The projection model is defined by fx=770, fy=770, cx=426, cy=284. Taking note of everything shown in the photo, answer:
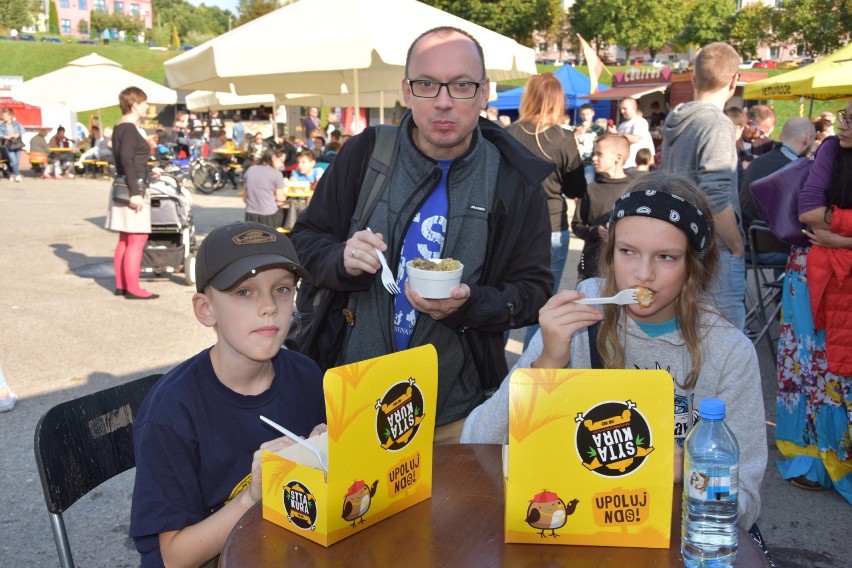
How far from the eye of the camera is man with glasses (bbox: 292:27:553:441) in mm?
2527

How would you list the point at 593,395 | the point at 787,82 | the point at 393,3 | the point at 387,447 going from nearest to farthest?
1. the point at 593,395
2. the point at 387,447
3. the point at 393,3
4. the point at 787,82

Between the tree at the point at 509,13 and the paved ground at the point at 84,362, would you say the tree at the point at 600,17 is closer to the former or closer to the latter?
the tree at the point at 509,13

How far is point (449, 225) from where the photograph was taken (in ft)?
A: 8.56

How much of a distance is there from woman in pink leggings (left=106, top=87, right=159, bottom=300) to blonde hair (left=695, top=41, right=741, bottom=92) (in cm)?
544

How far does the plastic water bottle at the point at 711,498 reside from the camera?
160cm

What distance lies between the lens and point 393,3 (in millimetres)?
6500

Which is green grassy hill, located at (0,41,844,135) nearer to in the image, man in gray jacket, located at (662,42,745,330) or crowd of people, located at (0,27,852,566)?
man in gray jacket, located at (662,42,745,330)

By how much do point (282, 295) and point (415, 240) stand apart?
2.13 ft

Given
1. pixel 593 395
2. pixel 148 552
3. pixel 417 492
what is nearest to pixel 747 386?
pixel 593 395

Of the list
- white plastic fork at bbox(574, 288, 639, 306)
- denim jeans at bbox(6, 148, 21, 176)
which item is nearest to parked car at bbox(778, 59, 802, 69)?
denim jeans at bbox(6, 148, 21, 176)

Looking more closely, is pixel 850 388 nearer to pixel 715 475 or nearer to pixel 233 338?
pixel 715 475

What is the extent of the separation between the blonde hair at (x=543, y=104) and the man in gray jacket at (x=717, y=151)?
788mm

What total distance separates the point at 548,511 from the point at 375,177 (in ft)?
4.61

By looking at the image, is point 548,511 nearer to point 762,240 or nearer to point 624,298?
point 624,298
